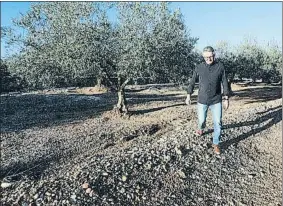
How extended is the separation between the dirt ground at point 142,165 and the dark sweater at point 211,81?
1.34 meters

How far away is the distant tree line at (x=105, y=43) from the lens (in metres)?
17.0

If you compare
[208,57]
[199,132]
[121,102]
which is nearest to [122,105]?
[121,102]

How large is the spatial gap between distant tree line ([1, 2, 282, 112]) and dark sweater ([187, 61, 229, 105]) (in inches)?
307

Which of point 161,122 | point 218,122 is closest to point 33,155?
point 218,122

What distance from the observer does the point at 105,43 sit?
17.4 meters

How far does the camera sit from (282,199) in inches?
277

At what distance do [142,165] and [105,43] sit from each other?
9.98 meters

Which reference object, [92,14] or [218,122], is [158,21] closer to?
[92,14]

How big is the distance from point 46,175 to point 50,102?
15721 mm

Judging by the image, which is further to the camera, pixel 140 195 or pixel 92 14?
pixel 92 14

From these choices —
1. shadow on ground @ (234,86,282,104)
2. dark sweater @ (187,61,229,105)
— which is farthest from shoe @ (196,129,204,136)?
shadow on ground @ (234,86,282,104)

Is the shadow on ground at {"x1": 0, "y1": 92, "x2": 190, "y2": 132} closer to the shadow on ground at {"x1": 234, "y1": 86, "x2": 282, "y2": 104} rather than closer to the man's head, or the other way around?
the shadow on ground at {"x1": 234, "y1": 86, "x2": 282, "y2": 104}

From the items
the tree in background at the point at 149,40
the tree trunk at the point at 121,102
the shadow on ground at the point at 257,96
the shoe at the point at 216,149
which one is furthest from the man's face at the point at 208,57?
the shadow on ground at the point at 257,96

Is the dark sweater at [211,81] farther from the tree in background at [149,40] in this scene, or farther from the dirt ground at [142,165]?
the tree in background at [149,40]
